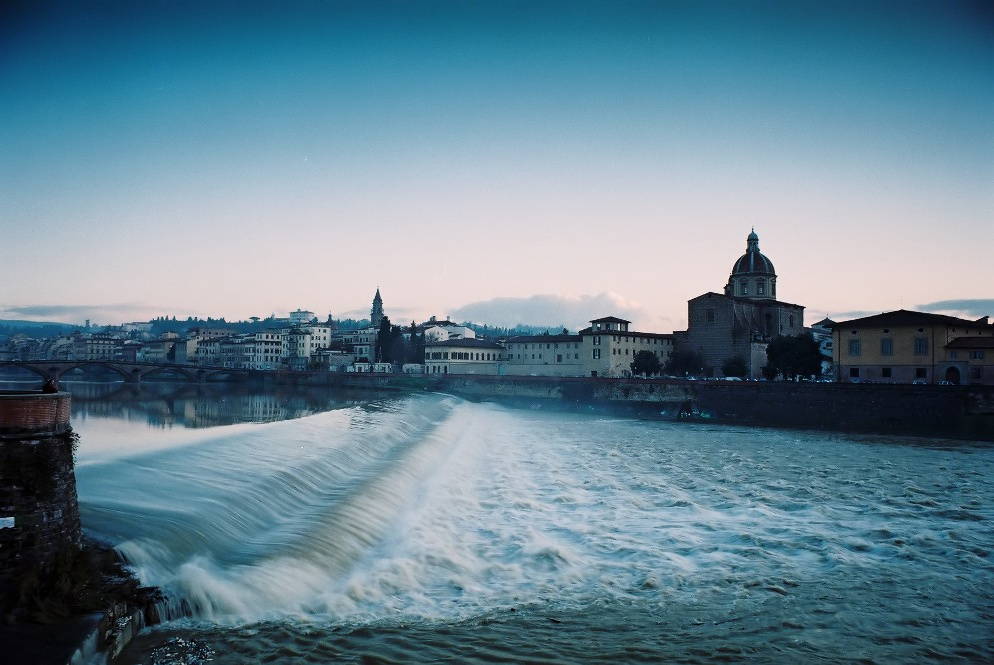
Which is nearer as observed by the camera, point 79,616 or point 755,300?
point 79,616

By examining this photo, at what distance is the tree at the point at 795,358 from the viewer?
1609 inches

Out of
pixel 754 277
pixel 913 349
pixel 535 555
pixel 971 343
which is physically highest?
pixel 754 277

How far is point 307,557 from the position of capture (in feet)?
26.2

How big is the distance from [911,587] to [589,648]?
4.56 metres

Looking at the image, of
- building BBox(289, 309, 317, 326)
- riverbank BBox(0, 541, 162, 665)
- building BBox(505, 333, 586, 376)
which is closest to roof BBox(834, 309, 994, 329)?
building BBox(505, 333, 586, 376)

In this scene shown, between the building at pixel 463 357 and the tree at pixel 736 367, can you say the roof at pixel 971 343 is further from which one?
the building at pixel 463 357

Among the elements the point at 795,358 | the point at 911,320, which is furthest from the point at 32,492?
the point at 795,358

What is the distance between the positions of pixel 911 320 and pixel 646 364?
22.1 metres

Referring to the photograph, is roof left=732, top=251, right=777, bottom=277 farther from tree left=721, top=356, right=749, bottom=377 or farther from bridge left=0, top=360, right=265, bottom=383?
bridge left=0, top=360, right=265, bottom=383

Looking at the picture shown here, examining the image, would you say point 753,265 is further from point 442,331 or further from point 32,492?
point 32,492

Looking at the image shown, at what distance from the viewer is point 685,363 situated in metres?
52.3

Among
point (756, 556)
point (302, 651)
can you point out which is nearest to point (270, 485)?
point (302, 651)

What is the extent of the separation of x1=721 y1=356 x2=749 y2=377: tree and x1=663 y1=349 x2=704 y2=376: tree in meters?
2.88

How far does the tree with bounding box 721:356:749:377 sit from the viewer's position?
48.3m
